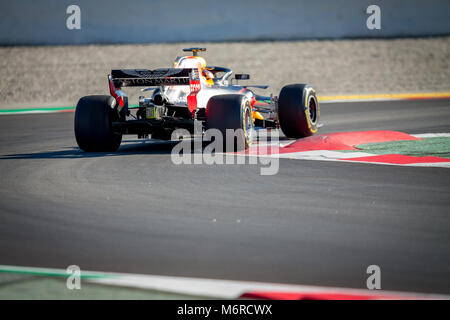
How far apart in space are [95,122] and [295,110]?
3.03 metres

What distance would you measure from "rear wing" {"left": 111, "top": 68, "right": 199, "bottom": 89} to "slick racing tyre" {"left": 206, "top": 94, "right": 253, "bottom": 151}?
53 cm

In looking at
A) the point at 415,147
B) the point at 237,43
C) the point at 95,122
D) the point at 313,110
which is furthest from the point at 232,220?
the point at 237,43

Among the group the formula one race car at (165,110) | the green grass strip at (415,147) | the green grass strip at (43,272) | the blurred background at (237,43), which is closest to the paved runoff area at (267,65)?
the blurred background at (237,43)

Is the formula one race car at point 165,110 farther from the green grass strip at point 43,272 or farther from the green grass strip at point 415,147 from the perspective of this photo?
the green grass strip at point 43,272

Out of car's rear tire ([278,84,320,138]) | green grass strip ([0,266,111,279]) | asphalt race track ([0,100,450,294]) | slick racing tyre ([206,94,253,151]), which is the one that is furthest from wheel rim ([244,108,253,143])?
green grass strip ([0,266,111,279])

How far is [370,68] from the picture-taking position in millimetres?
25578

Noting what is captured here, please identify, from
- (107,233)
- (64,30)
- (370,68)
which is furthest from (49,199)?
(370,68)

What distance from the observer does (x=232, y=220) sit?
614cm

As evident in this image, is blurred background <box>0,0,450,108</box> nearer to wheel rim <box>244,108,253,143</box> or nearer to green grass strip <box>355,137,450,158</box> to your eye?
wheel rim <box>244,108,253,143</box>

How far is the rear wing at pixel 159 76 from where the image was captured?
10.4 m

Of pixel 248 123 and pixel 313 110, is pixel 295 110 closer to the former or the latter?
pixel 313 110

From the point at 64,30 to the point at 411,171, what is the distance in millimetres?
16968

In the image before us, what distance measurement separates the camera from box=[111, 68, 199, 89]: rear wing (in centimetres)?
1044

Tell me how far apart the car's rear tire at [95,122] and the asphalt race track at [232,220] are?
0.46 metres
